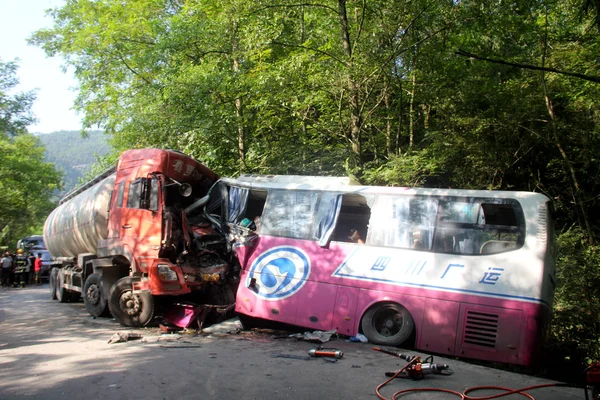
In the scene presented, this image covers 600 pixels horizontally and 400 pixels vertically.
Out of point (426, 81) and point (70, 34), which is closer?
point (426, 81)

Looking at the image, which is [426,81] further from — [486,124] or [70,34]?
[70,34]

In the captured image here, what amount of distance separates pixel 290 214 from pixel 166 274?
2486 mm

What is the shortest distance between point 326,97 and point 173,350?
317 inches

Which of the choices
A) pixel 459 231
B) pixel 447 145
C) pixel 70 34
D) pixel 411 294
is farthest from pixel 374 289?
pixel 70 34

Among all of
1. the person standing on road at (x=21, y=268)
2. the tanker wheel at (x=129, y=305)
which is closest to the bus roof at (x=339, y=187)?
the tanker wheel at (x=129, y=305)

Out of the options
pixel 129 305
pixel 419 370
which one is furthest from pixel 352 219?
pixel 129 305

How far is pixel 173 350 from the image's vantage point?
7402mm

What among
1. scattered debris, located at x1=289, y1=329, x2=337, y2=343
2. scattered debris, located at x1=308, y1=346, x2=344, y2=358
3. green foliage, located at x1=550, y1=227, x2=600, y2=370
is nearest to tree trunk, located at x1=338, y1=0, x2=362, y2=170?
green foliage, located at x1=550, y1=227, x2=600, y2=370

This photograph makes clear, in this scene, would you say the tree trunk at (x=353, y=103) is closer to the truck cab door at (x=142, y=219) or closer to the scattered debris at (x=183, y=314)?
the truck cab door at (x=142, y=219)

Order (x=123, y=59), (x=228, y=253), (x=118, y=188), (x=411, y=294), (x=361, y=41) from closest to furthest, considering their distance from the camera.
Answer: (x=411, y=294)
(x=228, y=253)
(x=118, y=188)
(x=361, y=41)
(x=123, y=59)

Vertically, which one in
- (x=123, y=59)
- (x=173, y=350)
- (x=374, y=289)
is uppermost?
(x=123, y=59)

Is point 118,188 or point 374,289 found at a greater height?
point 118,188

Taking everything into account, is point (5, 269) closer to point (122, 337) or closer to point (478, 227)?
point (122, 337)

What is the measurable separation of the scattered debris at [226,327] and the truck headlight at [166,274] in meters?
1.12
